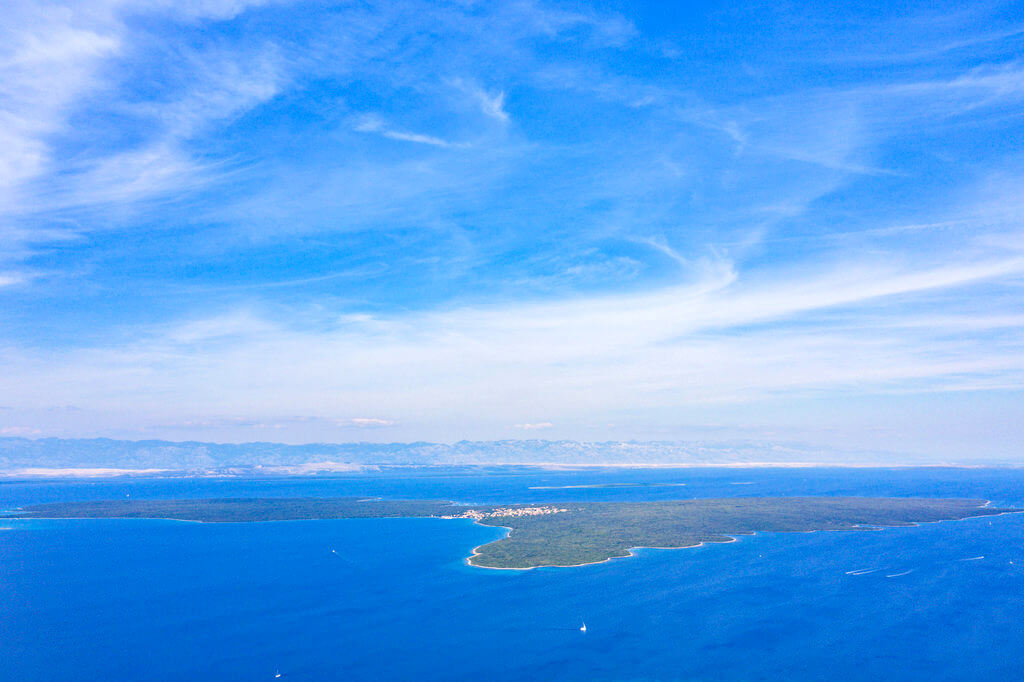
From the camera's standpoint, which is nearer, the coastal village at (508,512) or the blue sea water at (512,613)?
the blue sea water at (512,613)

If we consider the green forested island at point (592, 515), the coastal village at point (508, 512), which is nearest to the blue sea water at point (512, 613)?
the green forested island at point (592, 515)

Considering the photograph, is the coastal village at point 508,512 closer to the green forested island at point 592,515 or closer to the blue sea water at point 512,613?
the green forested island at point 592,515

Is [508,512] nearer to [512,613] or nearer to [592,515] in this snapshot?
[592,515]

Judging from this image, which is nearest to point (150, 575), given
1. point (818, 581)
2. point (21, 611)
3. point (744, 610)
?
point (21, 611)

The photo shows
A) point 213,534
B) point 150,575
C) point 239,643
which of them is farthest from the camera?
point 213,534

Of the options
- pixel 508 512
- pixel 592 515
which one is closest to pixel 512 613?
pixel 592 515

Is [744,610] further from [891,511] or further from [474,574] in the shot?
[891,511]
